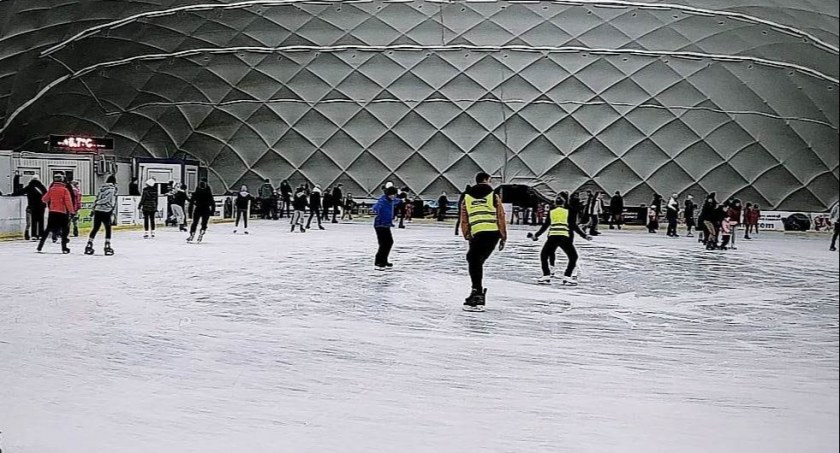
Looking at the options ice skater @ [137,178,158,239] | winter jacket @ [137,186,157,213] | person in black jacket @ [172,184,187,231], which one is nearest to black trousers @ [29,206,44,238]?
ice skater @ [137,178,158,239]

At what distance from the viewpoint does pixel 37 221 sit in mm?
14391

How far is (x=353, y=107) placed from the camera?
1248 inches

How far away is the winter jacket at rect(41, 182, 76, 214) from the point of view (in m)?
13.1

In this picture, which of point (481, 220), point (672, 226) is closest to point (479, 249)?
point (481, 220)

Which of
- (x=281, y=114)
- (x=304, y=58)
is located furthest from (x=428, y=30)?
(x=281, y=114)

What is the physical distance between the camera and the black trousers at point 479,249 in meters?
7.81

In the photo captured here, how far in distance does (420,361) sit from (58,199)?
10629 millimetres

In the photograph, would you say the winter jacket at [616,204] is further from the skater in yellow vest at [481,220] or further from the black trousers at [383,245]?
the black trousers at [383,245]

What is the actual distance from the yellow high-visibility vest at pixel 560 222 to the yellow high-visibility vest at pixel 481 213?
295 cm

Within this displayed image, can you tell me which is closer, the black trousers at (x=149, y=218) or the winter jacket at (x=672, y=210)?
the winter jacket at (x=672, y=210)

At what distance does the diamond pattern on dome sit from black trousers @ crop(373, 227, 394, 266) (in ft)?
7.90

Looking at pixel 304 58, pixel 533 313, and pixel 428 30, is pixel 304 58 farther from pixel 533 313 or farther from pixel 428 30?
pixel 533 313

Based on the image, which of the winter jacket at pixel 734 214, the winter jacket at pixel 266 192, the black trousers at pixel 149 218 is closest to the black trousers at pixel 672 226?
the winter jacket at pixel 734 214

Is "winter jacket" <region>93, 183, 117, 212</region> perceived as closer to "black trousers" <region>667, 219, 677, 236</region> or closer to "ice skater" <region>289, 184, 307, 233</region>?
"ice skater" <region>289, 184, 307, 233</region>
